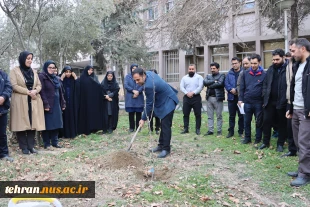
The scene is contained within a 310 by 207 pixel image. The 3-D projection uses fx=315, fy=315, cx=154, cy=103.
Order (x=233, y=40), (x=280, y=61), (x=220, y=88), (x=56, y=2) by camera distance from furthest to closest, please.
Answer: (x=233, y=40), (x=56, y=2), (x=220, y=88), (x=280, y=61)

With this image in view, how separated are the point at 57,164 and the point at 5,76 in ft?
6.08

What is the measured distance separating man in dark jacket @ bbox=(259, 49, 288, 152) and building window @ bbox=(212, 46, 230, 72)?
1324 cm

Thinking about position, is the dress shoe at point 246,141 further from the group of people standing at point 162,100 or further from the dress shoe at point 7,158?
the dress shoe at point 7,158

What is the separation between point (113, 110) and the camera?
8.70 metres

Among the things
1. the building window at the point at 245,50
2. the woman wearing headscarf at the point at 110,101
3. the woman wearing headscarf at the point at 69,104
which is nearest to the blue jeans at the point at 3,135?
the woman wearing headscarf at the point at 69,104

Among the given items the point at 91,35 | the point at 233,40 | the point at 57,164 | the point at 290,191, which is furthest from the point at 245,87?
the point at 233,40

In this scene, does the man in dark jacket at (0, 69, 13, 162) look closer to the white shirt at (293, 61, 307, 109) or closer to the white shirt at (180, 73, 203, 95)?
the white shirt at (180, 73, 203, 95)

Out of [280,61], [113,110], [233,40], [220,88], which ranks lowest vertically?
[113,110]

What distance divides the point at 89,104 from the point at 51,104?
184cm

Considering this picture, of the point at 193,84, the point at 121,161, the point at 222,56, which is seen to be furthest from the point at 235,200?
the point at 222,56

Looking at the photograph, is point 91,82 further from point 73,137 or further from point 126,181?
point 126,181

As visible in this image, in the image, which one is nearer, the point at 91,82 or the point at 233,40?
the point at 91,82

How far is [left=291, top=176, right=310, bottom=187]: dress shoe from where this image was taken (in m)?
4.28

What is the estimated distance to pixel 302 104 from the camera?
14.7 ft
